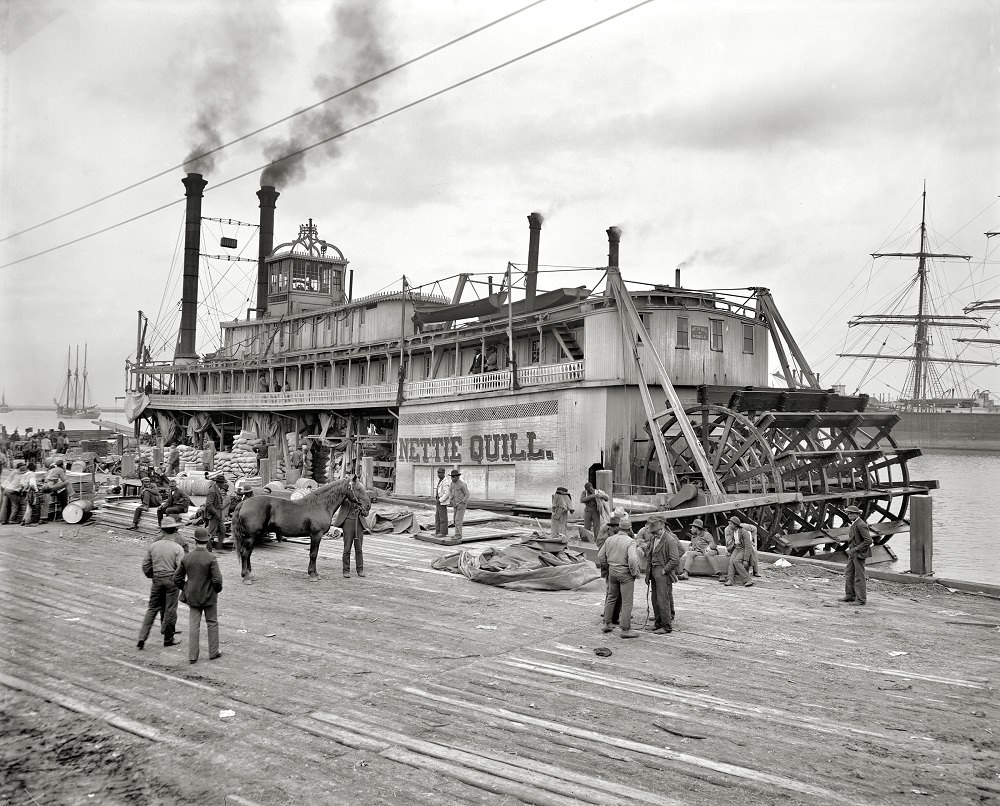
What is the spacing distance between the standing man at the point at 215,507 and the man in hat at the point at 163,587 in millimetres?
6943

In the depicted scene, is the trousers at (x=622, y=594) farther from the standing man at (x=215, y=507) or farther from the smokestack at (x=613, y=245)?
the smokestack at (x=613, y=245)

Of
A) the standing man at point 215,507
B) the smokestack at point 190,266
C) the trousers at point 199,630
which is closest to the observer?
the trousers at point 199,630

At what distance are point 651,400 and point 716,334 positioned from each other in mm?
4127

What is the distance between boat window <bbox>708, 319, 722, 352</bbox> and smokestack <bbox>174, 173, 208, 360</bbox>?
40.0m

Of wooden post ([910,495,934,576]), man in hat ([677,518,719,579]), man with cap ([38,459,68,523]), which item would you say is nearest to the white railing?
man in hat ([677,518,719,579])

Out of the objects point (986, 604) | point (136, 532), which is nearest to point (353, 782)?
point (986, 604)

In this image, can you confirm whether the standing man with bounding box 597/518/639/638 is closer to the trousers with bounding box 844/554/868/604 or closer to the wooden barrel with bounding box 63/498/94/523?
the trousers with bounding box 844/554/868/604

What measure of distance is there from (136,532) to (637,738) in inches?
642

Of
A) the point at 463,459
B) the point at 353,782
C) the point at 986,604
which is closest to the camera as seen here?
the point at 353,782

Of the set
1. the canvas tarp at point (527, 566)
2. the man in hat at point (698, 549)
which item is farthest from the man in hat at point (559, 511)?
the man in hat at point (698, 549)

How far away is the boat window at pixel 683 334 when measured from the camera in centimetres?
2444

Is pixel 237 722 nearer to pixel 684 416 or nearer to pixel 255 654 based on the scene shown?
pixel 255 654

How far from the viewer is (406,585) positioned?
13.3m

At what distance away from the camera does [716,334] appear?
2508 centimetres
